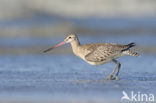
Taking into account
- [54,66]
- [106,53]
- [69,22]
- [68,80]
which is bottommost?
[68,80]

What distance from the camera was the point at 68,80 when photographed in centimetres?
1010

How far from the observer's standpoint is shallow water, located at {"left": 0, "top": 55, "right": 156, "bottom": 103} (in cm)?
850

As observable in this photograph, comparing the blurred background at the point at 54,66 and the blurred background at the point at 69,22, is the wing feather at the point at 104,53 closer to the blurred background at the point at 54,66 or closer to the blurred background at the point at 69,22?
the blurred background at the point at 54,66

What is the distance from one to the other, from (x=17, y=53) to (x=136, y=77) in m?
6.16

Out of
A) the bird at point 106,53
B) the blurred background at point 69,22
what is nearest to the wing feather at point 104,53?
the bird at point 106,53

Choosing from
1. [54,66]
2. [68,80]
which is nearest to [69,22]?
[54,66]

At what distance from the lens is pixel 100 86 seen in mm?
9359

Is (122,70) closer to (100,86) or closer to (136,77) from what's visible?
(136,77)

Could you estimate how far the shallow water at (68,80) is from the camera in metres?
8.50

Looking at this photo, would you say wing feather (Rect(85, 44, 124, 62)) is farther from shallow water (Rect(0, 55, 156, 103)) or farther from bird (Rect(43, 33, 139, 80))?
shallow water (Rect(0, 55, 156, 103))

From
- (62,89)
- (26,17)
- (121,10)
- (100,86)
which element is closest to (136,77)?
(100,86)

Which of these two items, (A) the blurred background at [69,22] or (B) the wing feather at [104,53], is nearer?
(B) the wing feather at [104,53]

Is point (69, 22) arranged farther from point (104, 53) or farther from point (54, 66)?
point (104, 53)

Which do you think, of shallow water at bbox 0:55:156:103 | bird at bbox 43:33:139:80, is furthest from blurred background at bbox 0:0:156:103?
bird at bbox 43:33:139:80
